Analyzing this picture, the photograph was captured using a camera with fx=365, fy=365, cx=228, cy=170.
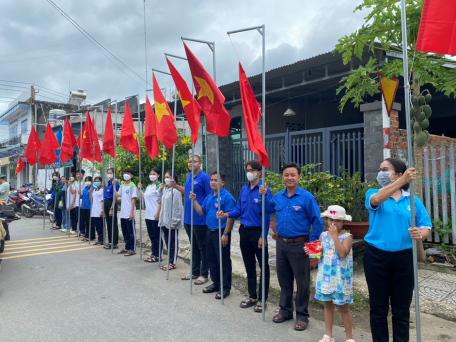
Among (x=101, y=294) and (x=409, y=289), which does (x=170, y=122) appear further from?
(x=409, y=289)

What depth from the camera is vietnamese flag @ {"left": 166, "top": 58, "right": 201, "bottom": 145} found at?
202 inches

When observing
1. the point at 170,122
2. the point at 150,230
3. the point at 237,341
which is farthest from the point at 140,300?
the point at 170,122

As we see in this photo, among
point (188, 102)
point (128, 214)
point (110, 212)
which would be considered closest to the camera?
point (188, 102)

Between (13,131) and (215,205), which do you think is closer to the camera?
(215,205)

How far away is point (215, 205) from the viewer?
505 centimetres

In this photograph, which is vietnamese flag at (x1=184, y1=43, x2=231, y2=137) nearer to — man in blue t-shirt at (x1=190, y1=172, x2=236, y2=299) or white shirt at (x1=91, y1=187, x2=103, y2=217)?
man in blue t-shirt at (x1=190, y1=172, x2=236, y2=299)

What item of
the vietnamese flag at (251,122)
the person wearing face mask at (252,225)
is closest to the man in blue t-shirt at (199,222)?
the person wearing face mask at (252,225)

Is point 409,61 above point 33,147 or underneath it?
above

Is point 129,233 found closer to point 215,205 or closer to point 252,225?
point 215,205

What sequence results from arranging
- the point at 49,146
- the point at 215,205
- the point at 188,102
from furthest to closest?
the point at 49,146
the point at 188,102
the point at 215,205

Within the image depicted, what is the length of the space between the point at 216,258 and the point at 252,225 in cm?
105

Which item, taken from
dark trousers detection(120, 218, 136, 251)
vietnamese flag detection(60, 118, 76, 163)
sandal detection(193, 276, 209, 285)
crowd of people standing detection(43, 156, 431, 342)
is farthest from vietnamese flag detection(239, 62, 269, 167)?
vietnamese flag detection(60, 118, 76, 163)

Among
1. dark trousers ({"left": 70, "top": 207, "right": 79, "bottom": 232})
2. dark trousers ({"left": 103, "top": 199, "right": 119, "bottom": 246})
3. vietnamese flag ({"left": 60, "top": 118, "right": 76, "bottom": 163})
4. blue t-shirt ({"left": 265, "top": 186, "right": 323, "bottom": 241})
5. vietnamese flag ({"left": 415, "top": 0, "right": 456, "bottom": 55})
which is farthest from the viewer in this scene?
dark trousers ({"left": 70, "top": 207, "right": 79, "bottom": 232})

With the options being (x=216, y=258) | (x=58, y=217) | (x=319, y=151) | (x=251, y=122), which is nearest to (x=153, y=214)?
(x=216, y=258)
